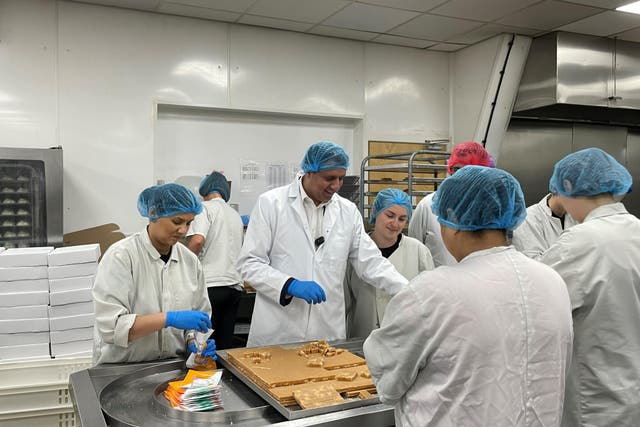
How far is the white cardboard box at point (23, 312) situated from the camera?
2.39m

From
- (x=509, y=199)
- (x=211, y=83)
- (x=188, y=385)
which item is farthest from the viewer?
(x=211, y=83)

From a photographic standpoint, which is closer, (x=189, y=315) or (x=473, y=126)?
(x=189, y=315)

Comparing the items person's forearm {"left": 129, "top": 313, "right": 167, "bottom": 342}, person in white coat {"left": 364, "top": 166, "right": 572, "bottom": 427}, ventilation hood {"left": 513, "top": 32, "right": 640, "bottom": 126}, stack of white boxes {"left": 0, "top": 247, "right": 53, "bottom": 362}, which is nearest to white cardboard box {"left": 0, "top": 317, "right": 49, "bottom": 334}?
stack of white boxes {"left": 0, "top": 247, "right": 53, "bottom": 362}

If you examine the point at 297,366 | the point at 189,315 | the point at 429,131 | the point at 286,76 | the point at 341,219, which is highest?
the point at 286,76

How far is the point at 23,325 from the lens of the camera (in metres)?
2.41

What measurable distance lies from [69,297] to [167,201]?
0.98 metres

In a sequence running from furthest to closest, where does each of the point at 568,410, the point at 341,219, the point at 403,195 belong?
the point at 403,195 → the point at 341,219 → the point at 568,410

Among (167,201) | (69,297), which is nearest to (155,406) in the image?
(167,201)

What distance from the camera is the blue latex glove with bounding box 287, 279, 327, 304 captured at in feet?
6.49

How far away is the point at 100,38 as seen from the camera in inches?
146

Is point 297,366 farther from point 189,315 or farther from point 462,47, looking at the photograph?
point 462,47

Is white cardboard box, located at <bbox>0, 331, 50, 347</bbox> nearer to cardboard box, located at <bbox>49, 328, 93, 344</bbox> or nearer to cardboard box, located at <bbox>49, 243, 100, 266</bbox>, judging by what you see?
cardboard box, located at <bbox>49, 328, 93, 344</bbox>

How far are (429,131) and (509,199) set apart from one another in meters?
3.86

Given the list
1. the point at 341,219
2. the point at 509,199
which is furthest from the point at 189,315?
the point at 509,199
